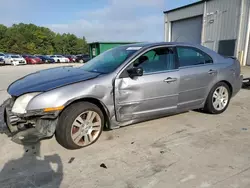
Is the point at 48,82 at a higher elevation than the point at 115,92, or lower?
higher

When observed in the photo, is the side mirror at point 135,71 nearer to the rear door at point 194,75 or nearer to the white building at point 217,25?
the rear door at point 194,75

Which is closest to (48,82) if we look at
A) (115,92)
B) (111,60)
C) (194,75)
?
(115,92)

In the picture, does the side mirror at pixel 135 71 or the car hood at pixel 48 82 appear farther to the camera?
the side mirror at pixel 135 71

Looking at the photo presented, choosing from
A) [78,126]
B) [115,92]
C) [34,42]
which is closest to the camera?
[78,126]

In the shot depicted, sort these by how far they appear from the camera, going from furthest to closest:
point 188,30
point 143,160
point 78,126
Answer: point 188,30, point 78,126, point 143,160

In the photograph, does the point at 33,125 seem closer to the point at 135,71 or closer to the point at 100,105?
the point at 100,105

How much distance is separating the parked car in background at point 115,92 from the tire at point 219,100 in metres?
0.02

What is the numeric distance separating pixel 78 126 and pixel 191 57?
2.45 meters

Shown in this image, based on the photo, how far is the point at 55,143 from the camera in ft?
10.7

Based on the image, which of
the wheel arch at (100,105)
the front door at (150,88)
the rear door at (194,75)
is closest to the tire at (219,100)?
the rear door at (194,75)

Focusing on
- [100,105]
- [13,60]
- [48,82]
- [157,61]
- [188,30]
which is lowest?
[100,105]

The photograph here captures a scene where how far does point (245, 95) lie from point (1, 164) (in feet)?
20.8

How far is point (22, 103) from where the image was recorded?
2.85 metres

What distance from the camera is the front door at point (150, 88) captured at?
3.23 m
